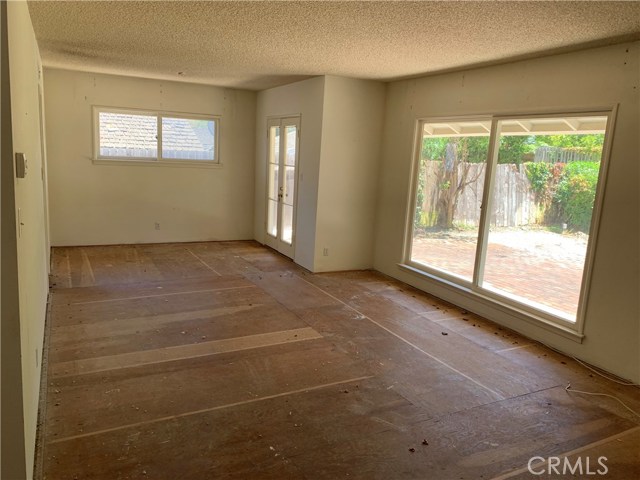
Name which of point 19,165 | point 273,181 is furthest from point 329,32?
point 273,181

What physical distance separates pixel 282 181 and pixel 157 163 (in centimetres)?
195

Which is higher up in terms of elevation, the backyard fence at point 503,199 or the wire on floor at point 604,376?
the backyard fence at point 503,199

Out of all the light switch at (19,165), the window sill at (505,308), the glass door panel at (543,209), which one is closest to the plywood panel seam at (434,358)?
the window sill at (505,308)

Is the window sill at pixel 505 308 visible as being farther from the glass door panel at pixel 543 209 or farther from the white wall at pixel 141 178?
the white wall at pixel 141 178

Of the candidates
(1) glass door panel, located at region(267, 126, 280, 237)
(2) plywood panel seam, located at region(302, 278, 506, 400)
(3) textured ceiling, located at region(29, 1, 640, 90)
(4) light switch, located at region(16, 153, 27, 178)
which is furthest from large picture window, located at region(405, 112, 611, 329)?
(4) light switch, located at region(16, 153, 27, 178)

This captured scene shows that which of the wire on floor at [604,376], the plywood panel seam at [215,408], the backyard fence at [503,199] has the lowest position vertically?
the plywood panel seam at [215,408]

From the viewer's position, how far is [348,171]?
5973 mm

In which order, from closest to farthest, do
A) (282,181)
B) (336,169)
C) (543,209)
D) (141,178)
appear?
(543,209) < (336,169) < (282,181) < (141,178)

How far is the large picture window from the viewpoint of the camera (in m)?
3.85

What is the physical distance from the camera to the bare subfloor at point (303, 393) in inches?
94.8

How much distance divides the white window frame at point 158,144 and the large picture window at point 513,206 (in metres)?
3.46

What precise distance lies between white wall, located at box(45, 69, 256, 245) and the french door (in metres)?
0.69

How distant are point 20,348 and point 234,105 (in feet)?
20.6

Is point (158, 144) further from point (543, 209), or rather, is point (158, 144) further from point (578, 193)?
point (578, 193)
